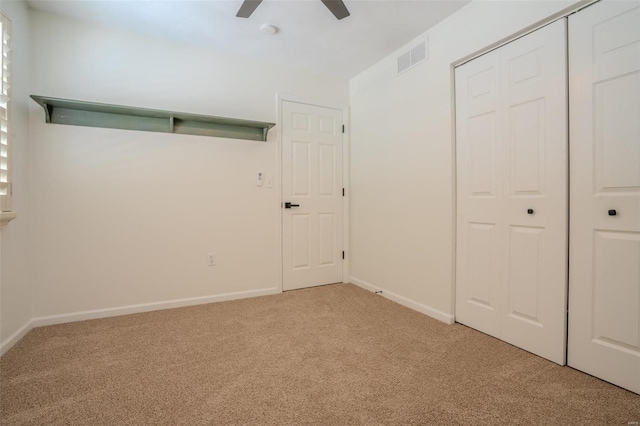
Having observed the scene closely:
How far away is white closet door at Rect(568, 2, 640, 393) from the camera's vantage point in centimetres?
150

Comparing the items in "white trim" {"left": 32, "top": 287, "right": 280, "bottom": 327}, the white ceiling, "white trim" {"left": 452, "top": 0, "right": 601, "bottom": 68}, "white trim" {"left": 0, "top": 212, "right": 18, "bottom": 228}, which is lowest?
"white trim" {"left": 32, "top": 287, "right": 280, "bottom": 327}

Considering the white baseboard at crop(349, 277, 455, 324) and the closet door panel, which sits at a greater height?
the closet door panel

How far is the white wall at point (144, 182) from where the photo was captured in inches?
94.9

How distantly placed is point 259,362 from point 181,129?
230 centimetres

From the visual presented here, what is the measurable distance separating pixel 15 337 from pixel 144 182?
148 centimetres

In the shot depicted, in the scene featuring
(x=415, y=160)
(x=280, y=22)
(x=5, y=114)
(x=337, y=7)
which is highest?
(x=280, y=22)

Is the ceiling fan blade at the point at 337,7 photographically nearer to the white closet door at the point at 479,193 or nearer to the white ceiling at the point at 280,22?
the white ceiling at the point at 280,22

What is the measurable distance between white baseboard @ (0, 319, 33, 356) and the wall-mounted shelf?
5.50 feet

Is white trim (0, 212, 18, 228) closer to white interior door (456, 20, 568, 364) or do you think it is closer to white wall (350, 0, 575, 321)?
white wall (350, 0, 575, 321)

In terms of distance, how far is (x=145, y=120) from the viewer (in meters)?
2.70

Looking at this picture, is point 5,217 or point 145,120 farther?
point 145,120

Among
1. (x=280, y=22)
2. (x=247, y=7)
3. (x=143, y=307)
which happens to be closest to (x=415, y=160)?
(x=280, y=22)

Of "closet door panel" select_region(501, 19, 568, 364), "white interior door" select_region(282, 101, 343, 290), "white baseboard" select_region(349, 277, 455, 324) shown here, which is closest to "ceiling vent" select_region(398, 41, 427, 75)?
"closet door panel" select_region(501, 19, 568, 364)

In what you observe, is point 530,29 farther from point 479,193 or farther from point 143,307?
point 143,307
